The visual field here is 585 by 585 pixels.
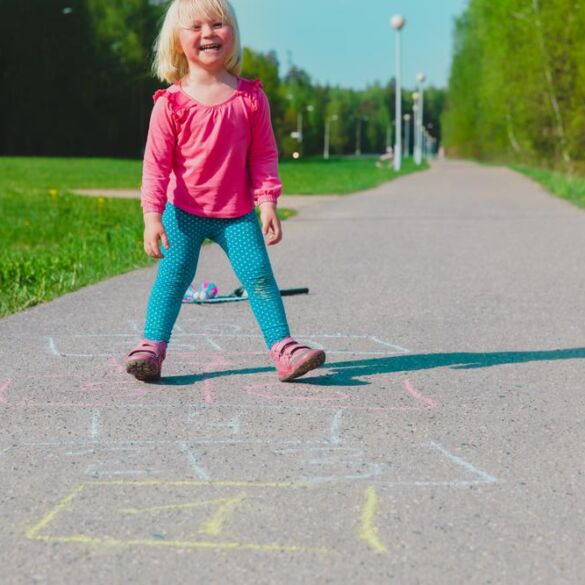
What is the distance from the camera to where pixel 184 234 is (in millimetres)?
4863

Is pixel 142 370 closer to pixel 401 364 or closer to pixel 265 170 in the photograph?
pixel 265 170

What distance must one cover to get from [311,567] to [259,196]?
2363 mm

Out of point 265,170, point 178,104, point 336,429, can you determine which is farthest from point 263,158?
point 336,429

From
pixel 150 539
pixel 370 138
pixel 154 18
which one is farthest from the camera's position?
pixel 370 138

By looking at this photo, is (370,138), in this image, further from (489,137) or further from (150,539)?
(150,539)

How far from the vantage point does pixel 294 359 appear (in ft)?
15.6

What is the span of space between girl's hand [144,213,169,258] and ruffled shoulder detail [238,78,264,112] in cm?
58

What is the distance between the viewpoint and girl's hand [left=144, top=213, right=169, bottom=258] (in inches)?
185

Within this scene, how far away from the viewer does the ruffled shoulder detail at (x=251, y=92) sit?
4766 mm

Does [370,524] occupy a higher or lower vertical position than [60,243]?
higher

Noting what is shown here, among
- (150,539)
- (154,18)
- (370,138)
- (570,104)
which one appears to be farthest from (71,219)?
(370,138)

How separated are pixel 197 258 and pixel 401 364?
1075mm

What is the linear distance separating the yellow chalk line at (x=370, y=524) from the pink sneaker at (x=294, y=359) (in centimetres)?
144

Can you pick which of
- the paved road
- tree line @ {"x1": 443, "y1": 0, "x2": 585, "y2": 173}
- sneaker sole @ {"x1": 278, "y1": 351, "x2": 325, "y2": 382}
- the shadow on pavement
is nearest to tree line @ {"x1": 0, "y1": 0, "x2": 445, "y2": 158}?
tree line @ {"x1": 443, "y1": 0, "x2": 585, "y2": 173}
